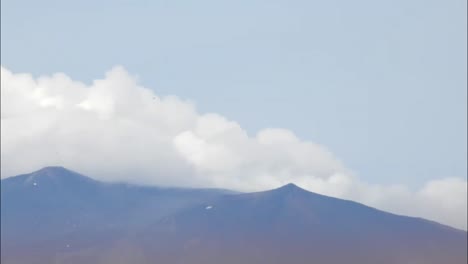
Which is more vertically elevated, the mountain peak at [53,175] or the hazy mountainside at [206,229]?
the mountain peak at [53,175]

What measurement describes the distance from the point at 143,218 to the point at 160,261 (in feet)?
84.0

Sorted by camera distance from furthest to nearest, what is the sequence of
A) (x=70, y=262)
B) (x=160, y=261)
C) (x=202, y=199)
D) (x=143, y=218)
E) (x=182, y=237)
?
(x=202, y=199) → (x=143, y=218) → (x=182, y=237) → (x=160, y=261) → (x=70, y=262)

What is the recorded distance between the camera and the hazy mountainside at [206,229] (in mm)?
159500

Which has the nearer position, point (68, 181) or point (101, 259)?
point (101, 259)

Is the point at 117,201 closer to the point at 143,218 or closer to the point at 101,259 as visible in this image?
the point at 143,218

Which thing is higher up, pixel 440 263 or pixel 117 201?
pixel 117 201

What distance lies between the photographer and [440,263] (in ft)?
535

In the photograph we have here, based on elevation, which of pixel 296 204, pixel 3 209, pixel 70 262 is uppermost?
pixel 296 204

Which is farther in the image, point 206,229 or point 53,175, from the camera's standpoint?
point 53,175

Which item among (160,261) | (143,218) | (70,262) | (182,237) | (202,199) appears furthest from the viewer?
(202,199)

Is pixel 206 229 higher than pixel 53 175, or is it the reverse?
pixel 53 175

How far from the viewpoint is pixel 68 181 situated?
193375 mm

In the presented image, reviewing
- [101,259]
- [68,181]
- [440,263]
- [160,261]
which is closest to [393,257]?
[440,263]

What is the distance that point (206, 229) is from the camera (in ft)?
591
